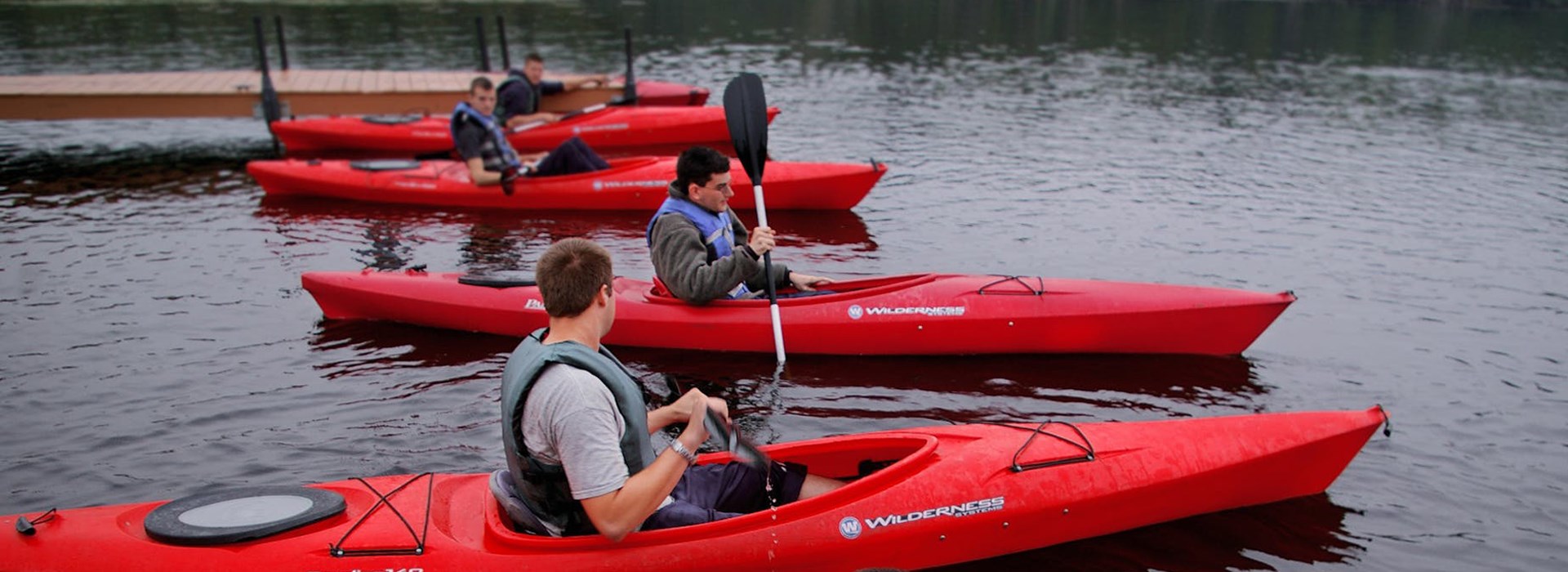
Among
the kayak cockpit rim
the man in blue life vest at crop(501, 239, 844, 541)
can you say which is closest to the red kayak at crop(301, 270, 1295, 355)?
the kayak cockpit rim

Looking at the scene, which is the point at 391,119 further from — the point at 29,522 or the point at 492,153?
the point at 29,522

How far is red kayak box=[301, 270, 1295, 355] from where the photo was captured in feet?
22.6

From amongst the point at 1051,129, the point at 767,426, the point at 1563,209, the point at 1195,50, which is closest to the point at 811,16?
the point at 1195,50

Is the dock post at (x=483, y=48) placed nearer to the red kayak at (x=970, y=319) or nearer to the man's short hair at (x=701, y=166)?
the red kayak at (x=970, y=319)

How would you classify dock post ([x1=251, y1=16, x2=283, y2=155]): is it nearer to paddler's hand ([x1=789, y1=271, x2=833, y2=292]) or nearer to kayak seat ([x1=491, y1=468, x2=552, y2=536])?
paddler's hand ([x1=789, y1=271, x2=833, y2=292])

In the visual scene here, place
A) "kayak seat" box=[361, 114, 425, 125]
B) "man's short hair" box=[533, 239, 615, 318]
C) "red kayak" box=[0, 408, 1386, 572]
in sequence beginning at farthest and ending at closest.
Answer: "kayak seat" box=[361, 114, 425, 125], "red kayak" box=[0, 408, 1386, 572], "man's short hair" box=[533, 239, 615, 318]

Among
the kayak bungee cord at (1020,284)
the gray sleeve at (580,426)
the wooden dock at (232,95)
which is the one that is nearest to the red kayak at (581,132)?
the wooden dock at (232,95)

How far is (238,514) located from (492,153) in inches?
286

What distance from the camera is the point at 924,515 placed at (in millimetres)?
4398

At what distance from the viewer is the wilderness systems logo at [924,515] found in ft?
13.9

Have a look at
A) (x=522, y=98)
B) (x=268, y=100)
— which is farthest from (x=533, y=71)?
(x=268, y=100)

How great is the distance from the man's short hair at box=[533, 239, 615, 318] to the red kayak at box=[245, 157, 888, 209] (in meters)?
7.30

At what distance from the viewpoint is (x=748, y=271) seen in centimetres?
673

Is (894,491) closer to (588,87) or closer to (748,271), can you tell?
(748,271)
